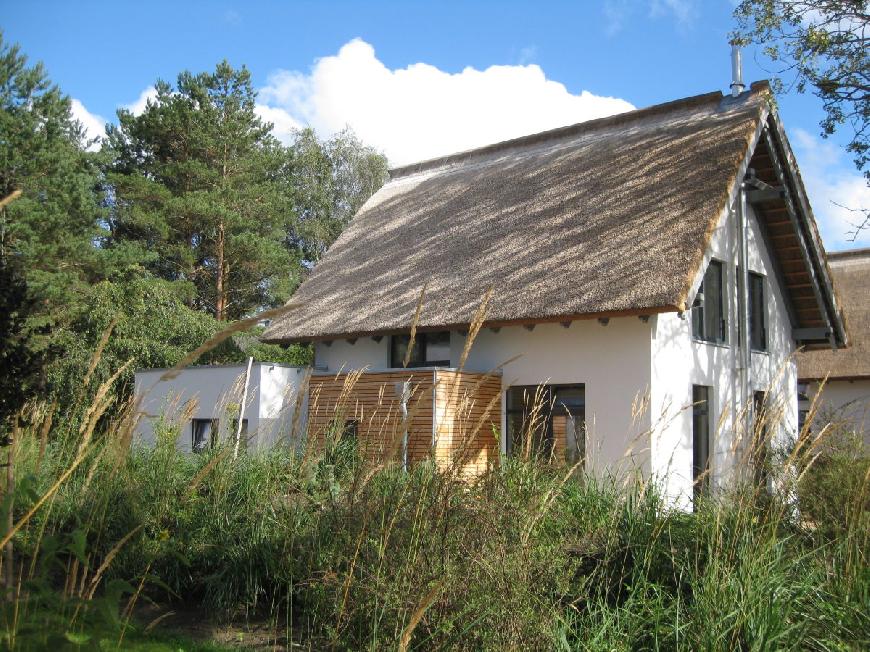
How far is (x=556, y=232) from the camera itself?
41.7 feet

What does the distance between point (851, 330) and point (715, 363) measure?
801cm

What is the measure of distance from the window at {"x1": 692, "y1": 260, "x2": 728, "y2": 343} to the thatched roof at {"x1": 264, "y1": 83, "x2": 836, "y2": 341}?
1.47m

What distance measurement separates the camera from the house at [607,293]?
35.6 feet

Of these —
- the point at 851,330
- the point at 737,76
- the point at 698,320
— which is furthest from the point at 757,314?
the point at 851,330

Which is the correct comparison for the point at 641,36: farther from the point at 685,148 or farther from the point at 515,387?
the point at 515,387

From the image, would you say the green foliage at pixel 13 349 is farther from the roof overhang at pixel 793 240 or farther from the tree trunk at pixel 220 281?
the tree trunk at pixel 220 281

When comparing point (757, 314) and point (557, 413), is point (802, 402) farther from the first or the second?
point (557, 413)

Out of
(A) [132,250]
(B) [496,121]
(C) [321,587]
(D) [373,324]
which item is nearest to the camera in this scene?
(C) [321,587]

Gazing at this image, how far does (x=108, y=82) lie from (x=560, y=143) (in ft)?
27.6

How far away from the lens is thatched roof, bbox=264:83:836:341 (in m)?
10.9

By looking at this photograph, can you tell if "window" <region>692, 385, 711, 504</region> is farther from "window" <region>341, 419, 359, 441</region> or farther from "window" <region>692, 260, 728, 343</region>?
"window" <region>341, 419, 359, 441</region>

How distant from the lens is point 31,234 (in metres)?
18.0

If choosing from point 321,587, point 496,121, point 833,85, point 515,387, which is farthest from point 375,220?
point 496,121

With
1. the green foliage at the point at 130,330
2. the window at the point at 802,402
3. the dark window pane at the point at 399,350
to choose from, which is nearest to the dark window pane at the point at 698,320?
the dark window pane at the point at 399,350
